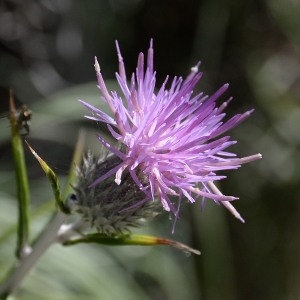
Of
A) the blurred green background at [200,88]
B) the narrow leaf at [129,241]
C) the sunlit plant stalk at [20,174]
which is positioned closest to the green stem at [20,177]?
the sunlit plant stalk at [20,174]

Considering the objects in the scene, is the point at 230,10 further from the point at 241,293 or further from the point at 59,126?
the point at 241,293

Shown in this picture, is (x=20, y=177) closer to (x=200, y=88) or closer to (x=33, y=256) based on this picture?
(x=33, y=256)

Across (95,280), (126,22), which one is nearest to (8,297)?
(95,280)

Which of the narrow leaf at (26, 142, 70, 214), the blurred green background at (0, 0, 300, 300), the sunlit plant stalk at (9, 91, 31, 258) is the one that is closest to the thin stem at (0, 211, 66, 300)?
the sunlit plant stalk at (9, 91, 31, 258)

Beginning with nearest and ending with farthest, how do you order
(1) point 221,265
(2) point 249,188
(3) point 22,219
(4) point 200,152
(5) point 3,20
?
(4) point 200,152 → (3) point 22,219 → (1) point 221,265 → (5) point 3,20 → (2) point 249,188

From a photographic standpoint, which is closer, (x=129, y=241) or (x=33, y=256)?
(x=129, y=241)

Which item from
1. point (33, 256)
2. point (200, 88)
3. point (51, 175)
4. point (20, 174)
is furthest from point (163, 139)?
point (200, 88)

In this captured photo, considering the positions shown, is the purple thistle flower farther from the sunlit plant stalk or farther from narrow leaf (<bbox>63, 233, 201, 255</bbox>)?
the sunlit plant stalk

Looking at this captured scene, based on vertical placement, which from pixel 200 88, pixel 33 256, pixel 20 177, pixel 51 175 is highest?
pixel 200 88
